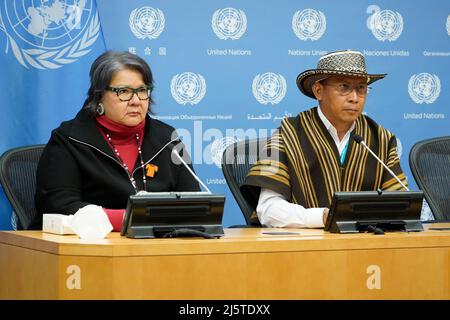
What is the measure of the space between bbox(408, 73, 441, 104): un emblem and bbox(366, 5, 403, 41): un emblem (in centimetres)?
28

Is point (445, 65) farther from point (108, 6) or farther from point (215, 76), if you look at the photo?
point (108, 6)

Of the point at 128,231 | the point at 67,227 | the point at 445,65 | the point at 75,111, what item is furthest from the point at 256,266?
the point at 445,65

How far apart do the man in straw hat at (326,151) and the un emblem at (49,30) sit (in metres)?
1.12

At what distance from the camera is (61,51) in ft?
14.7

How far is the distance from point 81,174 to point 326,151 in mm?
1094

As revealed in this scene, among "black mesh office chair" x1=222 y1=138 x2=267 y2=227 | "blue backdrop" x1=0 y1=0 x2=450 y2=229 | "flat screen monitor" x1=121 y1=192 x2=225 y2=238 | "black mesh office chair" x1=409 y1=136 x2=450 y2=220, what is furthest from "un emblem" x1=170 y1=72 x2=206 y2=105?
"flat screen monitor" x1=121 y1=192 x2=225 y2=238

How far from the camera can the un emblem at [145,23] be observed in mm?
4949

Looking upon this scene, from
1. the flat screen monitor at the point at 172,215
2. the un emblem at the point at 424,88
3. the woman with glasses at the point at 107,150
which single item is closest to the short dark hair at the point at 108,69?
the woman with glasses at the point at 107,150

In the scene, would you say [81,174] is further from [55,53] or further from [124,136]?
[55,53]

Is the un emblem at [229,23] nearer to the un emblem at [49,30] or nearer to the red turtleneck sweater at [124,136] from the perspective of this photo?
the un emblem at [49,30]

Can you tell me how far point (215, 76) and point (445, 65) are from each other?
4.58 ft

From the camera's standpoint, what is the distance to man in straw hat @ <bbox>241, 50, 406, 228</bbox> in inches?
156

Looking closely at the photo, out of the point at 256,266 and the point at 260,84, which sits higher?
the point at 260,84

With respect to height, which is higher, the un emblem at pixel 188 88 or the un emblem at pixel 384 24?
the un emblem at pixel 384 24
